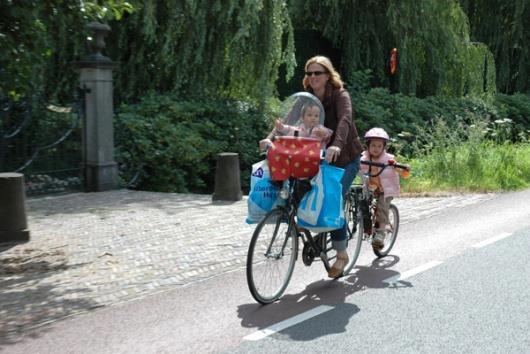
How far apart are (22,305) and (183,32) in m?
8.85

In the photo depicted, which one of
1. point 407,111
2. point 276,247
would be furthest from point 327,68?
point 407,111

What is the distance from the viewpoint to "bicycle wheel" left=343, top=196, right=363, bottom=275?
638 centimetres

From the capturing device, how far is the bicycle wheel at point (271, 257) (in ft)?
16.9

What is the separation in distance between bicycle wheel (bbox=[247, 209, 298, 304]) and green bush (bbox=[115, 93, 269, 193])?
6.45 meters

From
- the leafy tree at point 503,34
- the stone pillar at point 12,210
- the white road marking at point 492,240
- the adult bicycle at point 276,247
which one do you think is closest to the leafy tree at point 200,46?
the stone pillar at point 12,210

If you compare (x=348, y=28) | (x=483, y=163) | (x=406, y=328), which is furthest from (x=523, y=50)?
(x=406, y=328)

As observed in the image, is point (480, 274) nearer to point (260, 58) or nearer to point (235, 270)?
point (235, 270)

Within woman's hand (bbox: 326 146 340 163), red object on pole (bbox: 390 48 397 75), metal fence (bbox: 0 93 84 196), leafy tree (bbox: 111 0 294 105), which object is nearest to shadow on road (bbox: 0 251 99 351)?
woman's hand (bbox: 326 146 340 163)

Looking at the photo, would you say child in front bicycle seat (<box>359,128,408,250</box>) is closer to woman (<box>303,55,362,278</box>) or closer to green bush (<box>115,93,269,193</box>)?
woman (<box>303,55,362,278</box>)

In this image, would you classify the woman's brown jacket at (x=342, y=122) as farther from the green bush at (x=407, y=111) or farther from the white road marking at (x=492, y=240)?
the green bush at (x=407, y=111)

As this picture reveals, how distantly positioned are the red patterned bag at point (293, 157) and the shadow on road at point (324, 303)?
0.96 metres

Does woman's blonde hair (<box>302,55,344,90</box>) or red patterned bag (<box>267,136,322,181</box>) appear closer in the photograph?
red patterned bag (<box>267,136,322,181</box>)

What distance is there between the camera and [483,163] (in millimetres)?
13414

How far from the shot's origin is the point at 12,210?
7.36 m
